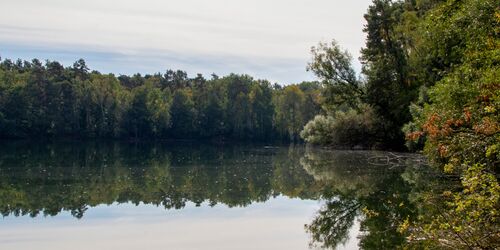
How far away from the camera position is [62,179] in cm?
2858

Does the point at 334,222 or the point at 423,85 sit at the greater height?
the point at 423,85

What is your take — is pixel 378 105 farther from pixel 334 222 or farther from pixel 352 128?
pixel 334 222

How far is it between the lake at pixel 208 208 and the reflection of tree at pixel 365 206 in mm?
39

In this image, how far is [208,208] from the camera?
20.4 meters

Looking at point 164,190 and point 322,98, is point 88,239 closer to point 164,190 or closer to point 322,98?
point 164,190

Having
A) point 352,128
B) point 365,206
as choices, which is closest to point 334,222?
point 365,206

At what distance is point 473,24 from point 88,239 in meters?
11.8

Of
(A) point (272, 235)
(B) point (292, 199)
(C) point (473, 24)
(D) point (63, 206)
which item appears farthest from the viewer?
(B) point (292, 199)

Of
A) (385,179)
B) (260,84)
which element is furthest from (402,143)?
(260,84)

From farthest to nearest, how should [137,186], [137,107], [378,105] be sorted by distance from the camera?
[137,107]
[378,105]
[137,186]

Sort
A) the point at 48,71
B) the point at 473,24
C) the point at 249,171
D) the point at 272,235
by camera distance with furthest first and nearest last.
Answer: the point at 48,71 < the point at 249,171 < the point at 272,235 < the point at 473,24

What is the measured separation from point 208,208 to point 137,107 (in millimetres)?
87424

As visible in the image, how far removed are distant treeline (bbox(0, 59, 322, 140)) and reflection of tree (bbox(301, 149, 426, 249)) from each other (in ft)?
217

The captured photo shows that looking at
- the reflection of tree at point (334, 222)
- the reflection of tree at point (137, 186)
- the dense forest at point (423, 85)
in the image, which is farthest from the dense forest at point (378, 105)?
the reflection of tree at point (137, 186)
